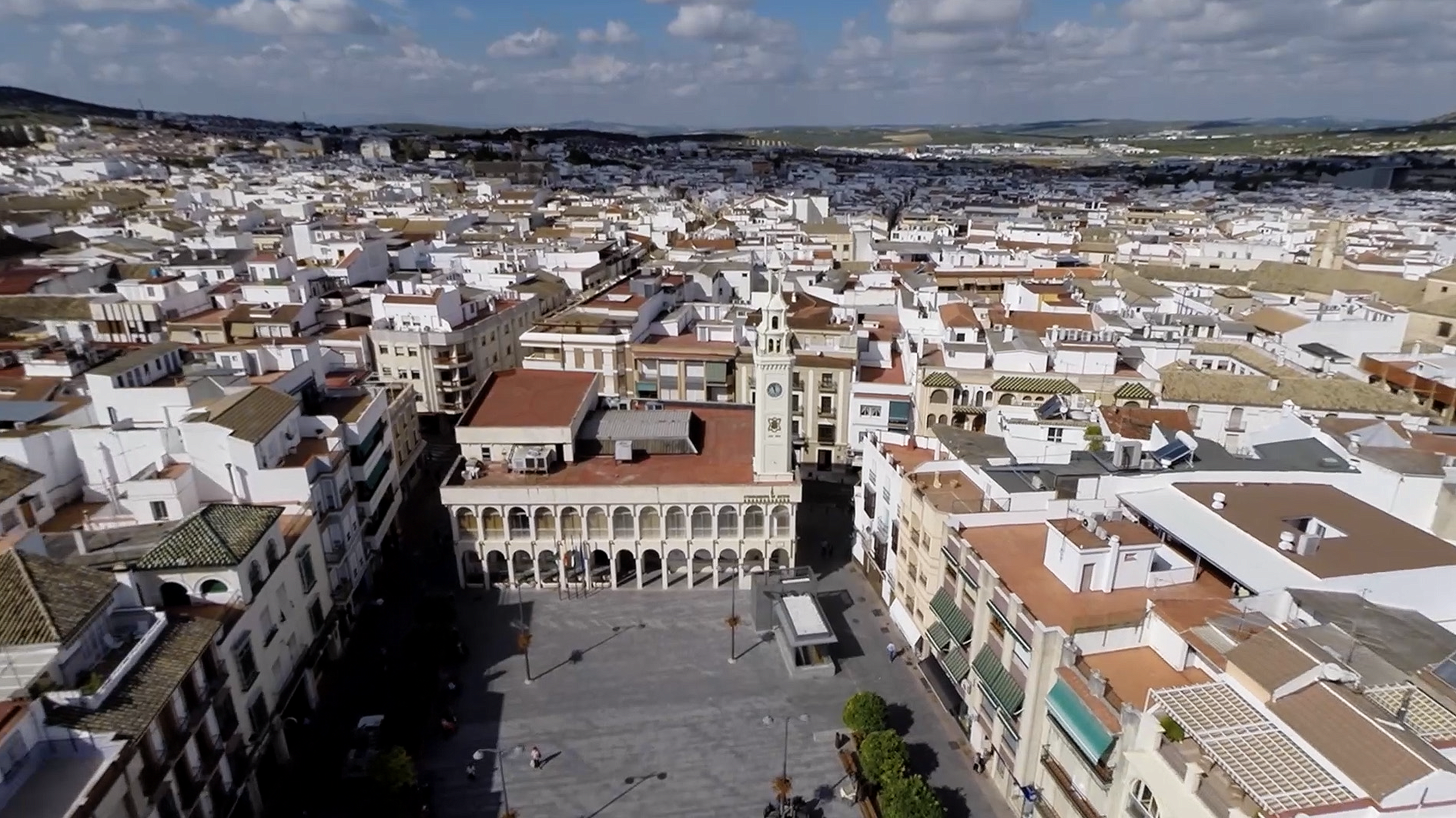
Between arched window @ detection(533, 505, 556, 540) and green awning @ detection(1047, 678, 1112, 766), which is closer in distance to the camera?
green awning @ detection(1047, 678, 1112, 766)

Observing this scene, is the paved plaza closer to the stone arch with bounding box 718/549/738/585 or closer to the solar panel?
the stone arch with bounding box 718/549/738/585

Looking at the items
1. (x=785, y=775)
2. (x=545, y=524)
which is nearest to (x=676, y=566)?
(x=545, y=524)

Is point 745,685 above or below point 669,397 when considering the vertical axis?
below

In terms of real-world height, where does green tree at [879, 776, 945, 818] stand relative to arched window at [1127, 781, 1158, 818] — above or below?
below

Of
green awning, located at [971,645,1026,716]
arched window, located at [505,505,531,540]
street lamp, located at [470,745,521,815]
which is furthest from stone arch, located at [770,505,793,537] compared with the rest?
street lamp, located at [470,745,521,815]

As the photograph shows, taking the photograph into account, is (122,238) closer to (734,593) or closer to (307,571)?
(307,571)

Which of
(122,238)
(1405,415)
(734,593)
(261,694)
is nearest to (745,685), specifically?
(734,593)

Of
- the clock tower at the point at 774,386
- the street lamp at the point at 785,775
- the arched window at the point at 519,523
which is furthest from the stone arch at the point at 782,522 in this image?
the arched window at the point at 519,523
